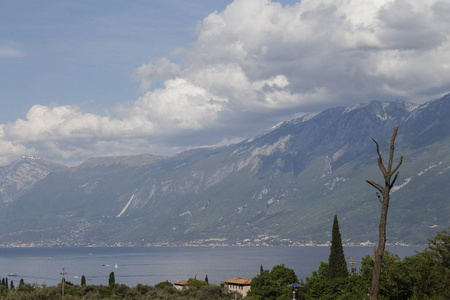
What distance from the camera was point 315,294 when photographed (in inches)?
3703

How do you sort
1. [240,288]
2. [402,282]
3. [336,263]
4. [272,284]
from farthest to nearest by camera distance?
[240,288]
[272,284]
[336,263]
[402,282]

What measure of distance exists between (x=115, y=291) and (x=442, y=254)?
7008 cm

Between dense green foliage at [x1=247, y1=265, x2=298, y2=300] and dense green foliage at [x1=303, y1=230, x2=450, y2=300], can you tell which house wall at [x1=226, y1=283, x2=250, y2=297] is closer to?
dense green foliage at [x1=247, y1=265, x2=298, y2=300]

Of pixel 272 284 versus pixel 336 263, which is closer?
pixel 336 263

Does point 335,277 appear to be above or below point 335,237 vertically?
below

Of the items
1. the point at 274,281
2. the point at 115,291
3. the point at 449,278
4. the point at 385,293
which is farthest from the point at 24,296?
the point at 115,291

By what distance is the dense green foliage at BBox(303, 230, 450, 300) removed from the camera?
5647cm

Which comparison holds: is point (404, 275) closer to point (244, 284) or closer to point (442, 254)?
point (442, 254)


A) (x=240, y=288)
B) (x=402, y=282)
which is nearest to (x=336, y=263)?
(x=402, y=282)

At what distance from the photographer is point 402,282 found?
6231cm

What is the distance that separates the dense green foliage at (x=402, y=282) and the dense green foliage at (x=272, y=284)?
34.8 feet

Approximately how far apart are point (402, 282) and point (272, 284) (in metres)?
48.4

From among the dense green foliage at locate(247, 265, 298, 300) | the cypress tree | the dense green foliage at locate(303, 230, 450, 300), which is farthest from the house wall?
the cypress tree

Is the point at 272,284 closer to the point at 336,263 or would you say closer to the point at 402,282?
the point at 336,263
